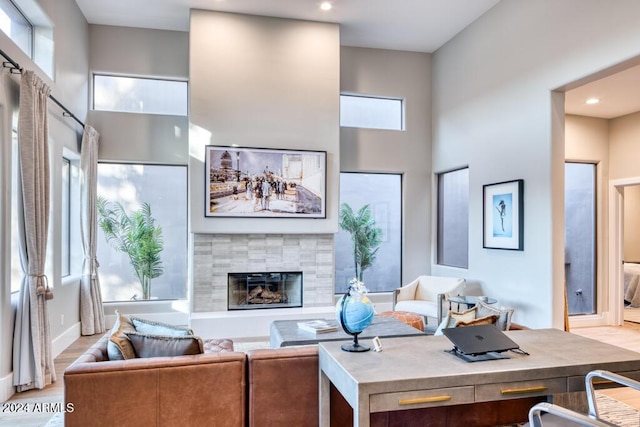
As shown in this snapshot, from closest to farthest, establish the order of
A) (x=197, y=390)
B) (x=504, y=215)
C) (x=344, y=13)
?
(x=197, y=390) → (x=504, y=215) → (x=344, y=13)

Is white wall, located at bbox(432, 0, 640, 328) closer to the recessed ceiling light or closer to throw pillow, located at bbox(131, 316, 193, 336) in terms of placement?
the recessed ceiling light

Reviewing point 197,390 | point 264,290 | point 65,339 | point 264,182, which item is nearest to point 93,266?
point 65,339

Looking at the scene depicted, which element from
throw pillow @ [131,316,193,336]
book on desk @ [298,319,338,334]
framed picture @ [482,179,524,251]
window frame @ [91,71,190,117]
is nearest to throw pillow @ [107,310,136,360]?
throw pillow @ [131,316,193,336]

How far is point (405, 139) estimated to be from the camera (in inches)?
271

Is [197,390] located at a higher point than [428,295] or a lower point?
higher

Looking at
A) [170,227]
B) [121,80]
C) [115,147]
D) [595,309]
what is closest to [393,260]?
[595,309]

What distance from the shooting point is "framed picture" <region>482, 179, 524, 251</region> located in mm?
4828

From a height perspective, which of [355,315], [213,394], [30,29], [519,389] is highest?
[30,29]

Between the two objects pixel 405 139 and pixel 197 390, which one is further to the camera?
pixel 405 139

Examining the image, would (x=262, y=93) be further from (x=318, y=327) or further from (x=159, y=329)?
(x=159, y=329)

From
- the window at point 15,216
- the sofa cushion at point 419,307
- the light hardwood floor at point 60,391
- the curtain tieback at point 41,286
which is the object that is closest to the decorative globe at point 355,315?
the light hardwood floor at point 60,391

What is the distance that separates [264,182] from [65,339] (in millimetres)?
3031

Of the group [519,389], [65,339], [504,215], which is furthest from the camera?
[504,215]

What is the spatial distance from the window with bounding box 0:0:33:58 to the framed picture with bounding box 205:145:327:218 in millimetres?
2156
